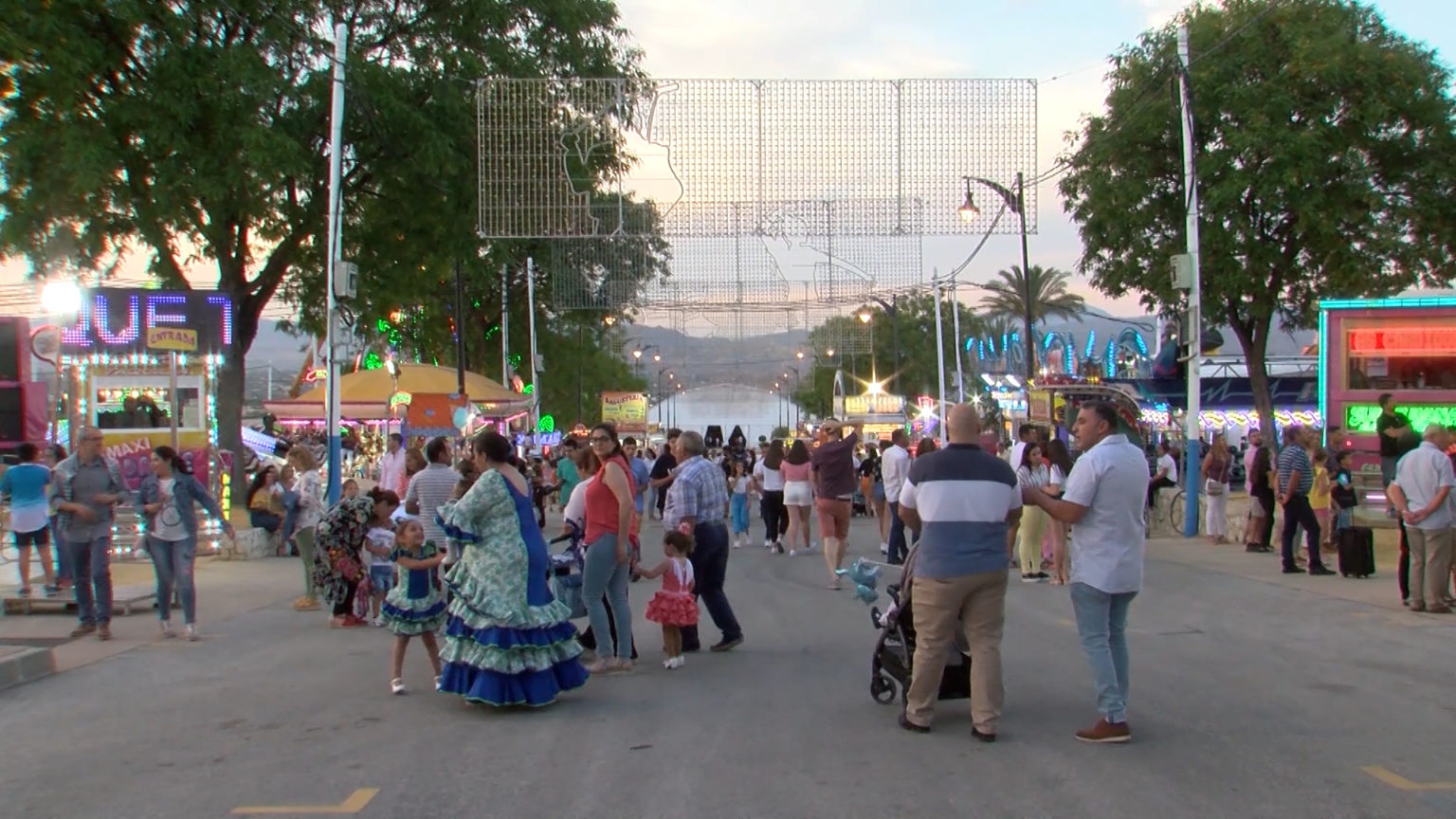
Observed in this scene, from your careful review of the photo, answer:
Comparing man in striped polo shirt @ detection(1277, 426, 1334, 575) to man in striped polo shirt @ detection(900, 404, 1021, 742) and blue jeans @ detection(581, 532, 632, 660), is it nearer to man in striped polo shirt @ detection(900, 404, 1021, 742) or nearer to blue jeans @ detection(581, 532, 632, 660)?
blue jeans @ detection(581, 532, 632, 660)

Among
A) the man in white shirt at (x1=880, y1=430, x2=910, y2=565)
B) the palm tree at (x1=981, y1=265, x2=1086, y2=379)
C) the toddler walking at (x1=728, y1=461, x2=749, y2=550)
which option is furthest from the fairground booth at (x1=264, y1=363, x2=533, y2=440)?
the palm tree at (x1=981, y1=265, x2=1086, y2=379)

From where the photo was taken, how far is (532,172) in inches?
725

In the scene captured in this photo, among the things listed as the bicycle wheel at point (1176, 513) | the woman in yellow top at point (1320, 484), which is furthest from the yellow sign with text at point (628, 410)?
the woman in yellow top at point (1320, 484)

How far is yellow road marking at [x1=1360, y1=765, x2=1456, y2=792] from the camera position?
628 cm

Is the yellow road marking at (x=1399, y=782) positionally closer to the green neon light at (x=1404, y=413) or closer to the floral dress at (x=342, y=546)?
the floral dress at (x=342, y=546)

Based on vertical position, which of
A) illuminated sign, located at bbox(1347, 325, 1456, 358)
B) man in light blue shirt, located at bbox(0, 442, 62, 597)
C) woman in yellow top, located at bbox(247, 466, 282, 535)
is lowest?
woman in yellow top, located at bbox(247, 466, 282, 535)

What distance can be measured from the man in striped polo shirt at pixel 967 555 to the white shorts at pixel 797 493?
38.7 ft

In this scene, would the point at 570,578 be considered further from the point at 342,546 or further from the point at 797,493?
the point at 797,493

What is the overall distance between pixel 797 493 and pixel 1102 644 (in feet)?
39.8

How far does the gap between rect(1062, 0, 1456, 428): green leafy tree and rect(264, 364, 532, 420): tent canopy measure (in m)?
15.6

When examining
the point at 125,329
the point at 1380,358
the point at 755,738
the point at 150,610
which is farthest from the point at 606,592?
the point at 1380,358

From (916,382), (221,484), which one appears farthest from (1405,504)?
(916,382)

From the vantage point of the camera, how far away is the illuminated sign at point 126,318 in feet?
61.0

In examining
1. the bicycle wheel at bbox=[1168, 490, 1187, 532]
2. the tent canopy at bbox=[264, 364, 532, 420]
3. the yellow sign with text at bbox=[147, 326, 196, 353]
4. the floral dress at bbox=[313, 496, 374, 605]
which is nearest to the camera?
the floral dress at bbox=[313, 496, 374, 605]
